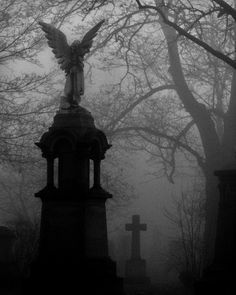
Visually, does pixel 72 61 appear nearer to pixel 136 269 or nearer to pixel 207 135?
pixel 207 135

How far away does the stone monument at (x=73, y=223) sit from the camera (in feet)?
34.2

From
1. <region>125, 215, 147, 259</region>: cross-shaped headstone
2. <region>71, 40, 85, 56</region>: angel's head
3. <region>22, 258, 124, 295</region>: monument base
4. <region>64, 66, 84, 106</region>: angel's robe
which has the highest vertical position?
<region>71, 40, 85, 56</region>: angel's head

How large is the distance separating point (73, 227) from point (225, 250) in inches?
108

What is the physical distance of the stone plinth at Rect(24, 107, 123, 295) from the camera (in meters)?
10.4

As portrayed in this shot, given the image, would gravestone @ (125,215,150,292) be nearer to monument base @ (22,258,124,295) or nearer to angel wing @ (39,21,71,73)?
monument base @ (22,258,124,295)

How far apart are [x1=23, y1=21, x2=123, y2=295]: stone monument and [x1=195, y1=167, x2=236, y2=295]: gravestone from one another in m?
1.60

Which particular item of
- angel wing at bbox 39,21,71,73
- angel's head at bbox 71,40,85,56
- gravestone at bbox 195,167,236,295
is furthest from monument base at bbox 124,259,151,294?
angel's head at bbox 71,40,85,56

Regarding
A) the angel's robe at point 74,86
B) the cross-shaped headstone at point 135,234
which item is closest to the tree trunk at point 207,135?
the cross-shaped headstone at point 135,234

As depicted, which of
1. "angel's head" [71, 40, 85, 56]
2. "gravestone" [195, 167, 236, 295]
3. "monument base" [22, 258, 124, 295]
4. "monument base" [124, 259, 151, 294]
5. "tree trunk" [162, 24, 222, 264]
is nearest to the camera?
"monument base" [22, 258, 124, 295]

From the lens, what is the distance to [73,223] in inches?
420

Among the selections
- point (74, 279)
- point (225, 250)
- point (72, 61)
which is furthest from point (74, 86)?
point (225, 250)

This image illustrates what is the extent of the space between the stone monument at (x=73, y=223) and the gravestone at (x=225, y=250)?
1600 mm

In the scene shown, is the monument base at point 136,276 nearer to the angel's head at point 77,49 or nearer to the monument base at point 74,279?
the monument base at point 74,279

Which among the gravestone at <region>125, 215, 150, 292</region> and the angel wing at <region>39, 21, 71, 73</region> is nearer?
the angel wing at <region>39, 21, 71, 73</region>
